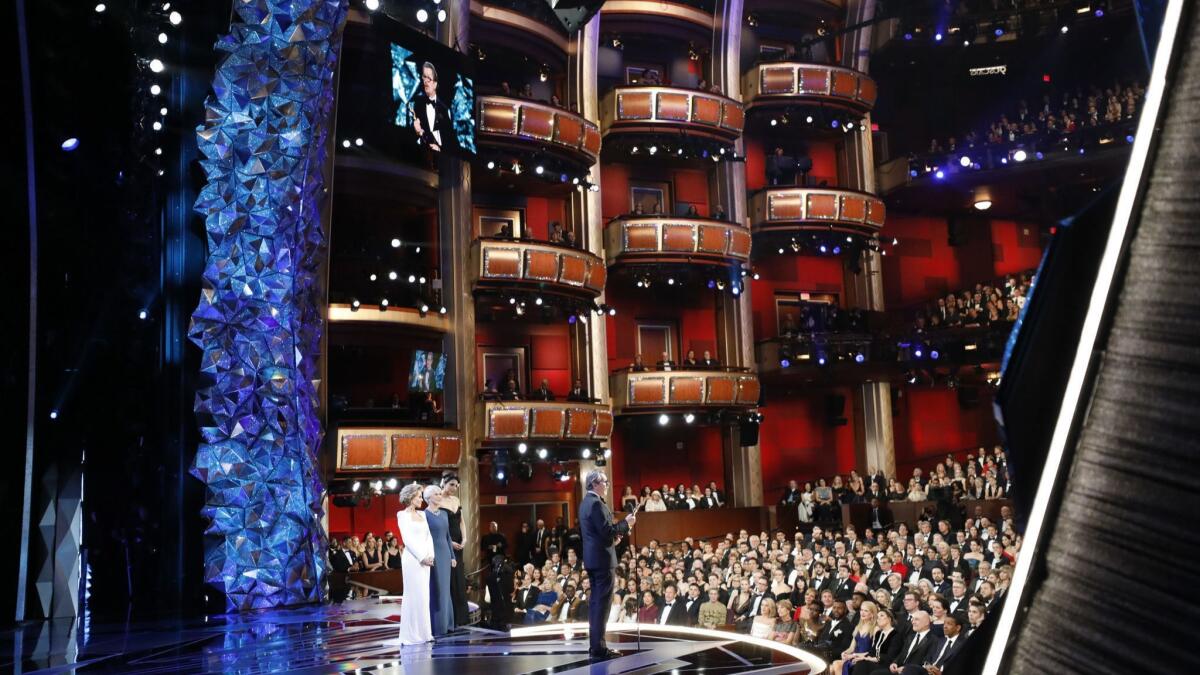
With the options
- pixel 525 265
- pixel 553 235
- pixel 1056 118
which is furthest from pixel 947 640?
pixel 1056 118

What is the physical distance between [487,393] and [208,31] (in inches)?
397

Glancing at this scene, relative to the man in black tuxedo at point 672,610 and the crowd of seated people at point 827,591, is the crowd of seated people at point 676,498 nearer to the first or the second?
the crowd of seated people at point 827,591

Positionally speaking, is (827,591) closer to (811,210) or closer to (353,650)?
(353,650)

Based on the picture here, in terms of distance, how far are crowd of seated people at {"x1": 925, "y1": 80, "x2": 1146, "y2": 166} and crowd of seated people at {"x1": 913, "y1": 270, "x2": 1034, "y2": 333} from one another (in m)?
3.29

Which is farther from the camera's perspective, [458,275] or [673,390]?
[673,390]

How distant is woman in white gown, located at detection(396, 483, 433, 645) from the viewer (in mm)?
9359

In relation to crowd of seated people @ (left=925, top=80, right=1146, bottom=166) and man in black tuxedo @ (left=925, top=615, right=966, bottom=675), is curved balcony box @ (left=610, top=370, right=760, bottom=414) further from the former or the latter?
man in black tuxedo @ (left=925, top=615, right=966, bottom=675)

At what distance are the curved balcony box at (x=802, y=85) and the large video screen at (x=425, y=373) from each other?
36.0 ft

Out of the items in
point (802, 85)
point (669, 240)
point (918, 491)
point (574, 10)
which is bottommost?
point (918, 491)

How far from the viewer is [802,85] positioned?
25.7 metres

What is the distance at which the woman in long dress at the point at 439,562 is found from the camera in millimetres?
9672

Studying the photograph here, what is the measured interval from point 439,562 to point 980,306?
19.0m

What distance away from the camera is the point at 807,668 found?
772 cm

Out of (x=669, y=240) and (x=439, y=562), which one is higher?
(x=669, y=240)
